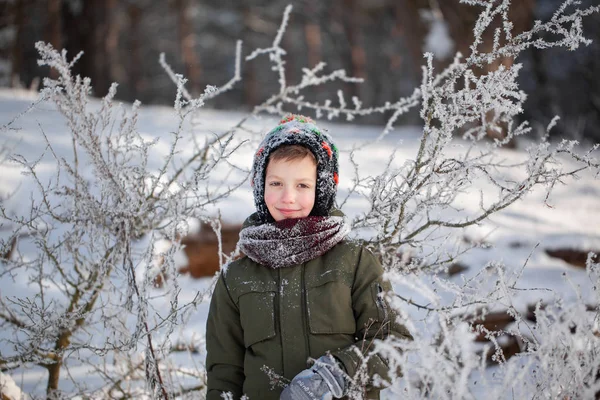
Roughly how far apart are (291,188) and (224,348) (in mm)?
681

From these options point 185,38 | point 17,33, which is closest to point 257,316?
point 17,33

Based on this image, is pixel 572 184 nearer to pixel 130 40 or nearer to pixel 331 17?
pixel 331 17

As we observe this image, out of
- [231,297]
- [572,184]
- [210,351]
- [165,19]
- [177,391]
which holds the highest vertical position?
[165,19]

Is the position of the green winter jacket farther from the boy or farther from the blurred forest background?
the blurred forest background

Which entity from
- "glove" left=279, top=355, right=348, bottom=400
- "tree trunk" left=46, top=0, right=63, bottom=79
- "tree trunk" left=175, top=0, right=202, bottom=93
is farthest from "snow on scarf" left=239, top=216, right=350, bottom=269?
"tree trunk" left=175, top=0, right=202, bottom=93

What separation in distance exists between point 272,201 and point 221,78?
20.3 meters

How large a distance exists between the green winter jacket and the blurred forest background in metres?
3.94

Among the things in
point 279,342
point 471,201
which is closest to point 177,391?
point 279,342

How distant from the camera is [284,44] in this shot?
57.6ft

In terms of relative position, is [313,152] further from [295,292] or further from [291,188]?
[295,292]

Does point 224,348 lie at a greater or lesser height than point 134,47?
lesser

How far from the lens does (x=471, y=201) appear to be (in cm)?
541

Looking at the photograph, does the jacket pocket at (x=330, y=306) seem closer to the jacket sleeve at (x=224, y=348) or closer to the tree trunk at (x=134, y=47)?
the jacket sleeve at (x=224, y=348)

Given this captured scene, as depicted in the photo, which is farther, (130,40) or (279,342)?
(130,40)
